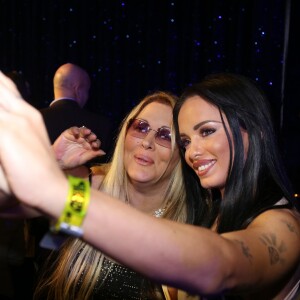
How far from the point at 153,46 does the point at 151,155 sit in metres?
3.20

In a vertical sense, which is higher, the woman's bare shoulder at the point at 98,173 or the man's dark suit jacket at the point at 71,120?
the man's dark suit jacket at the point at 71,120

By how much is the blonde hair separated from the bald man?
1707 millimetres

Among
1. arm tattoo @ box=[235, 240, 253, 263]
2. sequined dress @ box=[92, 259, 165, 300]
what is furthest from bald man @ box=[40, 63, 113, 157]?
arm tattoo @ box=[235, 240, 253, 263]

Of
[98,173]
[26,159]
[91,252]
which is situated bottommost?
[91,252]

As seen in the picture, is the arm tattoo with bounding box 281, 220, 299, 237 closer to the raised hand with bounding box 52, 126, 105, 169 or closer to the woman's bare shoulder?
the raised hand with bounding box 52, 126, 105, 169

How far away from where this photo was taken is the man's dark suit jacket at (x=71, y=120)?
451 centimetres

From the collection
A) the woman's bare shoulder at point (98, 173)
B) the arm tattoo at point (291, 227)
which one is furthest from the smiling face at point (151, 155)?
the arm tattoo at point (291, 227)

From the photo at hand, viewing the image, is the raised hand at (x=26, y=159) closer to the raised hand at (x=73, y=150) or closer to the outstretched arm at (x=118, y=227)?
the outstretched arm at (x=118, y=227)

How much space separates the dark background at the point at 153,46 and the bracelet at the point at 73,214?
3.69m

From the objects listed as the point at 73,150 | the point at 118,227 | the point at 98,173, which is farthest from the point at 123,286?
the point at 118,227

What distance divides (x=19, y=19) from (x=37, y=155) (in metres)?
5.87

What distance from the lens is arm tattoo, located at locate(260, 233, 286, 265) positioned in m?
1.30

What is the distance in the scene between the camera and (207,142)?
74.1 inches

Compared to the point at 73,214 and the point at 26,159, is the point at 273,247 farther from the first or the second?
the point at 26,159
